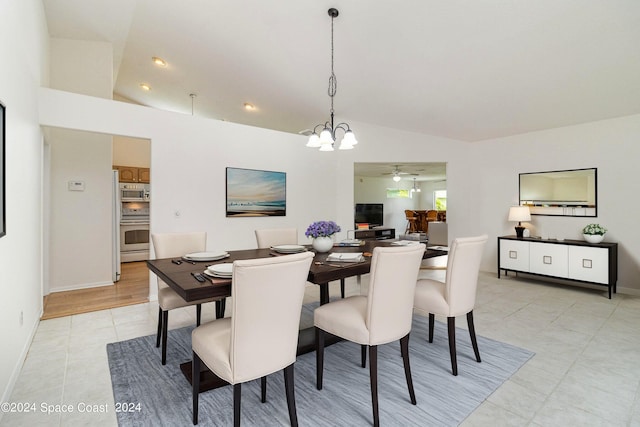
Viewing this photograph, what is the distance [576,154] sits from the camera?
14.8ft

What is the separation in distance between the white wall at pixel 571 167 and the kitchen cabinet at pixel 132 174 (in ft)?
21.0

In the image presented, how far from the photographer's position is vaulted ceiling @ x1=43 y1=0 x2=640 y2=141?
8.94 ft

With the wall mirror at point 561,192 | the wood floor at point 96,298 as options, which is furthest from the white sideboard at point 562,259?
the wood floor at point 96,298

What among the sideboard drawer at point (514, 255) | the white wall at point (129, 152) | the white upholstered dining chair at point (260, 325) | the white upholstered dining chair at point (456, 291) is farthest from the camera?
the white wall at point (129, 152)

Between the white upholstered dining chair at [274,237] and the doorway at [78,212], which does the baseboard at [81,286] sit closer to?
the doorway at [78,212]

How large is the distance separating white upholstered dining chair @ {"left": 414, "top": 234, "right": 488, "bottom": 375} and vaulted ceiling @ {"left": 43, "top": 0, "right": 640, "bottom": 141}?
196cm

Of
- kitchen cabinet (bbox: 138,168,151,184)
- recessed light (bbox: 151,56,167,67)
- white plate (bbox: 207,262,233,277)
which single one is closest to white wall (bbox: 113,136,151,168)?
kitchen cabinet (bbox: 138,168,151,184)

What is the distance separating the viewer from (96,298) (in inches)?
154

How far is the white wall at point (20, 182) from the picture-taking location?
1.86 metres

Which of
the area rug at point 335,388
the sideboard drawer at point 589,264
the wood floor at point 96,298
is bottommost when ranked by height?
the area rug at point 335,388

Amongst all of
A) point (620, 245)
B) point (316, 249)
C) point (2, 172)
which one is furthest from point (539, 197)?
Answer: point (2, 172)

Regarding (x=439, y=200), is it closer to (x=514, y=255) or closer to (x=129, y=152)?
(x=514, y=255)

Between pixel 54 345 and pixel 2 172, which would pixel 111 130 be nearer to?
pixel 2 172

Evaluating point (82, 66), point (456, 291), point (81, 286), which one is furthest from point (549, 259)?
point (82, 66)
